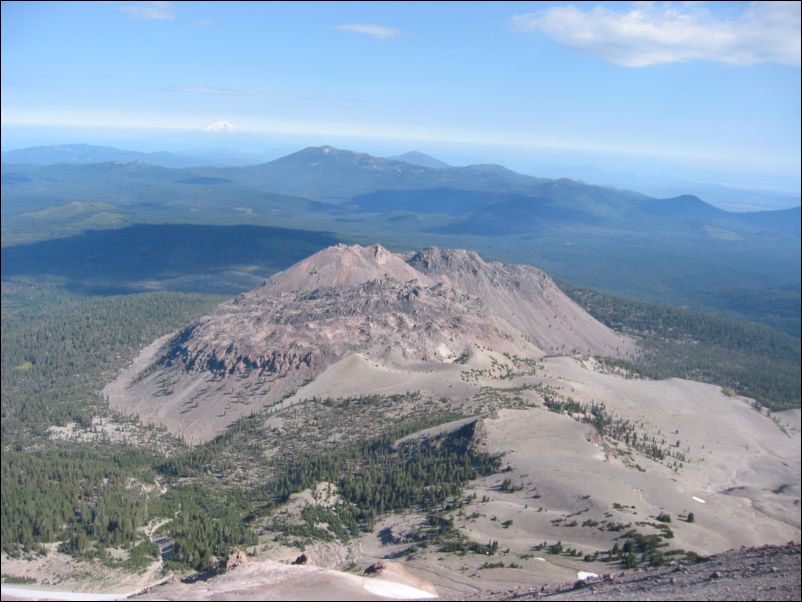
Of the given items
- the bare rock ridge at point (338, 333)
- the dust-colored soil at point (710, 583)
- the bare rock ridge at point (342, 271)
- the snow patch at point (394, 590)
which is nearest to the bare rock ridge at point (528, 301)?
the bare rock ridge at point (338, 333)

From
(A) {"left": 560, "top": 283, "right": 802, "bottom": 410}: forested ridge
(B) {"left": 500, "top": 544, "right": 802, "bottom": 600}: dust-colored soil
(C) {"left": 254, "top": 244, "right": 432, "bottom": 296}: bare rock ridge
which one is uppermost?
(C) {"left": 254, "top": 244, "right": 432, "bottom": 296}: bare rock ridge

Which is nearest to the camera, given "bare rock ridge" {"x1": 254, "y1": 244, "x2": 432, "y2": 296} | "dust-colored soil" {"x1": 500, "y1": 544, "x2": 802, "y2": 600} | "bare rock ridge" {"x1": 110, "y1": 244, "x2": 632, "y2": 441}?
"dust-colored soil" {"x1": 500, "y1": 544, "x2": 802, "y2": 600}

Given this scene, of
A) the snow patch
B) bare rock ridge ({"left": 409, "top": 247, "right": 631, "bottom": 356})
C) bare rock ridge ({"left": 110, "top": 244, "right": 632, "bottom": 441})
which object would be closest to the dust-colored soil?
the snow patch

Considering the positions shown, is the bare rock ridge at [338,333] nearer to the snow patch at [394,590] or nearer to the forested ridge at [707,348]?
the forested ridge at [707,348]

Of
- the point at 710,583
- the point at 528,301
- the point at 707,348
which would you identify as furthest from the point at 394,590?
the point at 707,348

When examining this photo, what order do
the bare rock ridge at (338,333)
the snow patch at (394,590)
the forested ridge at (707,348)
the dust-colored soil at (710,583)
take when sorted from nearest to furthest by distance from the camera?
the dust-colored soil at (710,583)
the snow patch at (394,590)
the bare rock ridge at (338,333)
the forested ridge at (707,348)

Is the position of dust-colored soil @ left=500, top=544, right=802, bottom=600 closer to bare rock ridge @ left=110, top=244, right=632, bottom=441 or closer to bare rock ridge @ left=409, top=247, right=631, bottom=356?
bare rock ridge @ left=110, top=244, right=632, bottom=441

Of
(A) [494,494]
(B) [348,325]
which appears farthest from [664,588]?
(B) [348,325]

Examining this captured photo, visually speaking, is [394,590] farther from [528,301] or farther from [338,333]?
[528,301]

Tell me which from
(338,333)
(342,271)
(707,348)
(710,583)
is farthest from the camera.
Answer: (707,348)
